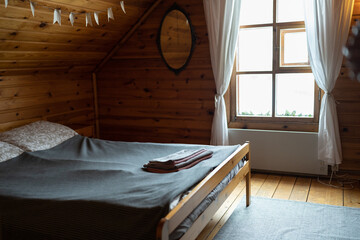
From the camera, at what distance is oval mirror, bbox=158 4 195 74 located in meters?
4.14

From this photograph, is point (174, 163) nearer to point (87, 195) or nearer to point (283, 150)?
point (87, 195)

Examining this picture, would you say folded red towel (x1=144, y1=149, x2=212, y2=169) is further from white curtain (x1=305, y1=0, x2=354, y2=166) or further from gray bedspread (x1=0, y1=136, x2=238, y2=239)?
white curtain (x1=305, y1=0, x2=354, y2=166)

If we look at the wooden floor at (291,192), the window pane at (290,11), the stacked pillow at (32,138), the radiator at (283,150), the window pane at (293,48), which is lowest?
the wooden floor at (291,192)

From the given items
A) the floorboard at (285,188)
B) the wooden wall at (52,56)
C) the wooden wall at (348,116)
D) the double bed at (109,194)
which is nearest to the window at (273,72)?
the wooden wall at (348,116)

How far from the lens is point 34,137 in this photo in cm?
338

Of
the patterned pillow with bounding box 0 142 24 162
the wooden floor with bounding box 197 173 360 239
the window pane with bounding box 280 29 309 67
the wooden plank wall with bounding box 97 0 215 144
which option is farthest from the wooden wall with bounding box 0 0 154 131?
the wooden floor with bounding box 197 173 360 239

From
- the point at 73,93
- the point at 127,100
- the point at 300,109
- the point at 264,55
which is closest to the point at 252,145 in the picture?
the point at 300,109

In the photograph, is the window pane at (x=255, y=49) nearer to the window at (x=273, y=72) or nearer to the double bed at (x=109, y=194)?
the window at (x=273, y=72)

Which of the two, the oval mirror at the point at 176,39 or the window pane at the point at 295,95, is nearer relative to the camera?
the window pane at the point at 295,95

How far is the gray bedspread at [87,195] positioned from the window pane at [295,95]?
130 cm

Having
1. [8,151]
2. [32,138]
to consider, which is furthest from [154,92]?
[8,151]

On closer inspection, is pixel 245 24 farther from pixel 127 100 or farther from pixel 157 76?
pixel 127 100

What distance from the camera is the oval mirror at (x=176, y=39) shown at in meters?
4.14

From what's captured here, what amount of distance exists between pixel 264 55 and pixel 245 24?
1.33 ft
